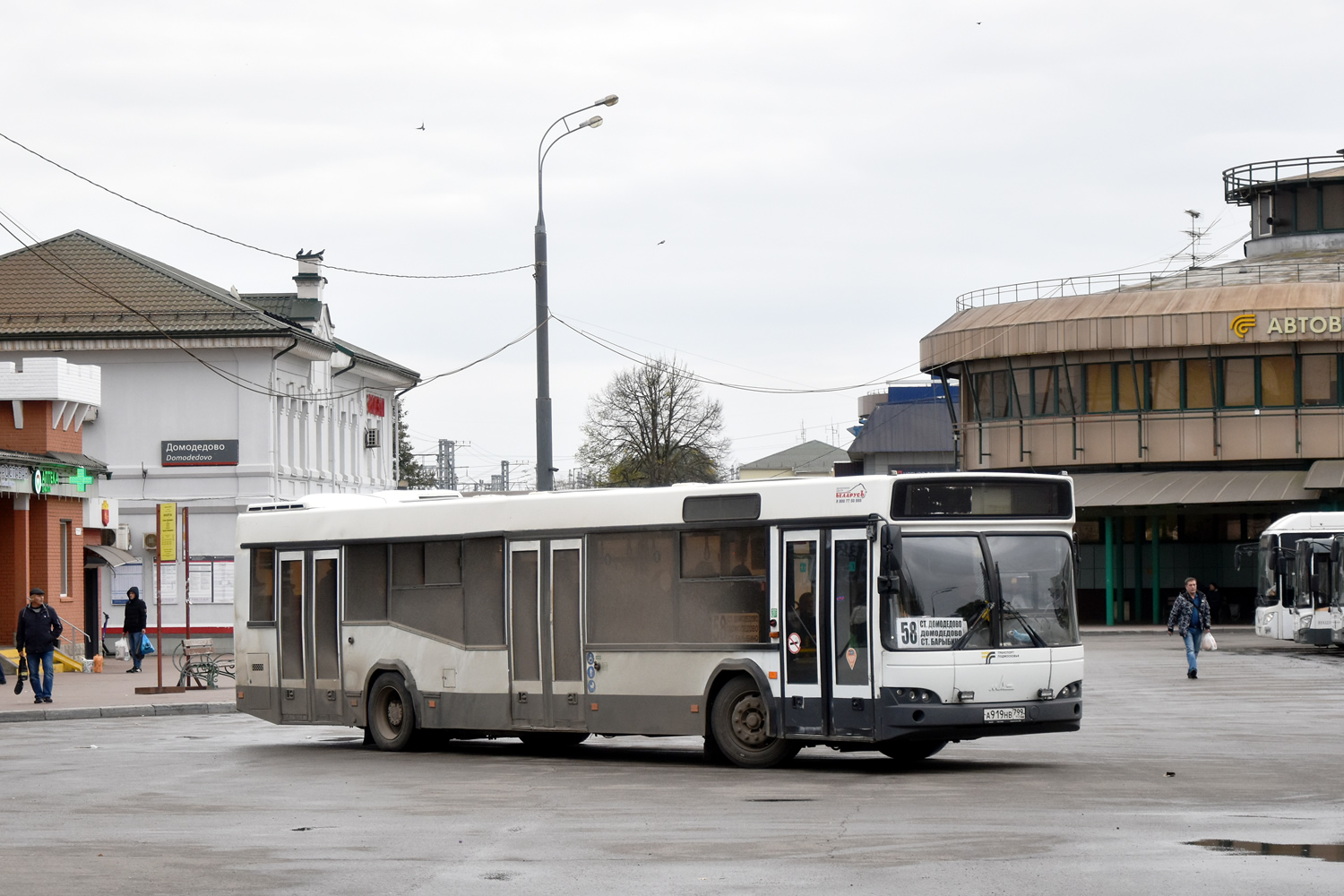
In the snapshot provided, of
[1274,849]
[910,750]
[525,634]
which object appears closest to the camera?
[1274,849]

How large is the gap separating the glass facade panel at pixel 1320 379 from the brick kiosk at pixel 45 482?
36.2 meters

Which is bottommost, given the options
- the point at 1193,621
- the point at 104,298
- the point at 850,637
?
the point at 1193,621

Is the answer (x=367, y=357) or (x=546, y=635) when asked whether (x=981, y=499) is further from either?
(x=367, y=357)

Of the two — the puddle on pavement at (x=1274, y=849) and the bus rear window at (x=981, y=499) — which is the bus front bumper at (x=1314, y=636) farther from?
the puddle on pavement at (x=1274, y=849)

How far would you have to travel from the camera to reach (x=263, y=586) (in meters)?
21.2

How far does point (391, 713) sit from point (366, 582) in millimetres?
1402

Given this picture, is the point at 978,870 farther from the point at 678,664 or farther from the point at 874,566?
the point at 678,664

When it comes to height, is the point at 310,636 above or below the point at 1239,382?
below

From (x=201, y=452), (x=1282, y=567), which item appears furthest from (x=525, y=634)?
(x=201, y=452)

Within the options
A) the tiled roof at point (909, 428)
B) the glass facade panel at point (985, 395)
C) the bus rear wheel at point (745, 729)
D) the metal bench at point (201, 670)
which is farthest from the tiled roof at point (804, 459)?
the bus rear wheel at point (745, 729)

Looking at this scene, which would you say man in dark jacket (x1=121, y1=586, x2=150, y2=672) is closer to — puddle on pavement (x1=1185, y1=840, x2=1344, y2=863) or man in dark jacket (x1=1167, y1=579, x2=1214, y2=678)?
man in dark jacket (x1=1167, y1=579, x2=1214, y2=678)

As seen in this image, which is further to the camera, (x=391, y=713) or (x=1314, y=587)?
(x=1314, y=587)

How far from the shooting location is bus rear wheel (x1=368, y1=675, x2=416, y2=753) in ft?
64.1

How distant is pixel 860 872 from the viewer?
386 inches
